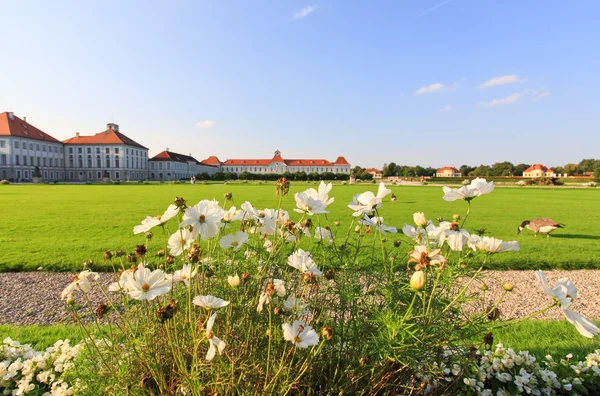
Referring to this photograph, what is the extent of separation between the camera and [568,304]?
1110mm

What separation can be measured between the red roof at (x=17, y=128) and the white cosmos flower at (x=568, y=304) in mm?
85517

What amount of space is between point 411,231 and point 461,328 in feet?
1.88

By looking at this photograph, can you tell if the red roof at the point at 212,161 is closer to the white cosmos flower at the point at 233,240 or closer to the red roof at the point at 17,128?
the red roof at the point at 17,128

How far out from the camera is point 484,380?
2111 millimetres

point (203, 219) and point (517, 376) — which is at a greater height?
point (203, 219)

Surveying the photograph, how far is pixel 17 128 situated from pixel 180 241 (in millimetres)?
86973

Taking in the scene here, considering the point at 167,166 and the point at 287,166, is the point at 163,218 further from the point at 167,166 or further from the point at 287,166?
the point at 287,166

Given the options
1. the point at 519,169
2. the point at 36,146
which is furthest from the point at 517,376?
the point at 519,169

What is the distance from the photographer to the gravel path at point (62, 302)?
13.0 feet

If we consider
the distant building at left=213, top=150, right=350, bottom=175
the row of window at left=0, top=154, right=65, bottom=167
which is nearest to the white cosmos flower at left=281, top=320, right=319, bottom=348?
the row of window at left=0, top=154, right=65, bottom=167

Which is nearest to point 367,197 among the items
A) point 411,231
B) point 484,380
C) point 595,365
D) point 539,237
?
point 411,231

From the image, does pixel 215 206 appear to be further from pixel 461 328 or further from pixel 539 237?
pixel 539 237

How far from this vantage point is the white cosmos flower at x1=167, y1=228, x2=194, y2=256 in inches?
57.5

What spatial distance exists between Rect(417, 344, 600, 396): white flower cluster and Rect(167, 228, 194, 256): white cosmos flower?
60.5 inches
